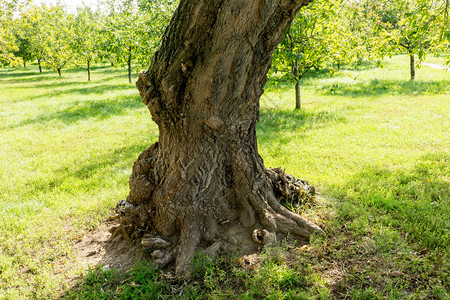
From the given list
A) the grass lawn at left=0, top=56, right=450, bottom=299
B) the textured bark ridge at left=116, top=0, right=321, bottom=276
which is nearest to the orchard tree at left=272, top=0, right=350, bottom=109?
the grass lawn at left=0, top=56, right=450, bottom=299

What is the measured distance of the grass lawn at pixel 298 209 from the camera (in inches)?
131

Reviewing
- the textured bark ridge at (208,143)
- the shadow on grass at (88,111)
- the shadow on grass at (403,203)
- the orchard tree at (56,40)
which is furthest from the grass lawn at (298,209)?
the orchard tree at (56,40)

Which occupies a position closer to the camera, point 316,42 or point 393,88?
point 316,42

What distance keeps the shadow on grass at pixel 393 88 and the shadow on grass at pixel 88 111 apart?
31.7ft

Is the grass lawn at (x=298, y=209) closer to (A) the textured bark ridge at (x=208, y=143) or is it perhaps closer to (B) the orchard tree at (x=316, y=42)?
(A) the textured bark ridge at (x=208, y=143)

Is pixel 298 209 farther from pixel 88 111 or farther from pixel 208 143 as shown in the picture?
pixel 88 111

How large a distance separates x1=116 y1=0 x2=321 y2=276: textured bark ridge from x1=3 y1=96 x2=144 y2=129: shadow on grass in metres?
9.74

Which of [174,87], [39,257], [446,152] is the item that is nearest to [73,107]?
[39,257]

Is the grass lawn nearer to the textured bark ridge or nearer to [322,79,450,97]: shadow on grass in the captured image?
the textured bark ridge

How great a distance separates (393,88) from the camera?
636 inches

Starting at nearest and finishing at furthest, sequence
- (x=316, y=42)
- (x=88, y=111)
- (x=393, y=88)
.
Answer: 1. (x=316, y=42)
2. (x=88, y=111)
3. (x=393, y=88)

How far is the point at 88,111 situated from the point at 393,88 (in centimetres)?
1516

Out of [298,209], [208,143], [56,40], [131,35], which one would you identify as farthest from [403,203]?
[56,40]

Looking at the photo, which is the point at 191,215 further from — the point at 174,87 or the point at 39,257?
the point at 39,257
